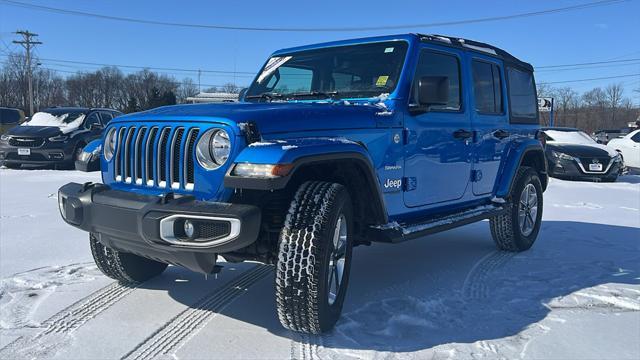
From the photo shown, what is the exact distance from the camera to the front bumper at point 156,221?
268 cm

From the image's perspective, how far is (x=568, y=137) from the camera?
46.9 ft

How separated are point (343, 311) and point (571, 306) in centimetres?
166

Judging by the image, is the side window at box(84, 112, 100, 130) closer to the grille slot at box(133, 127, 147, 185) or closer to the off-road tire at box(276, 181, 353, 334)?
the grille slot at box(133, 127, 147, 185)

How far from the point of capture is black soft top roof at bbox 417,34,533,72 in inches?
174

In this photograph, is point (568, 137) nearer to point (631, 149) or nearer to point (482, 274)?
point (631, 149)

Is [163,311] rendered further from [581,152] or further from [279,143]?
[581,152]

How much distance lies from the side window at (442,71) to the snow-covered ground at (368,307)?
1471mm

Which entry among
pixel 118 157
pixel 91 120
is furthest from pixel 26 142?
pixel 118 157

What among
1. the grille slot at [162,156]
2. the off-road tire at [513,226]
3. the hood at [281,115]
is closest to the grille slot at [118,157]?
the hood at [281,115]

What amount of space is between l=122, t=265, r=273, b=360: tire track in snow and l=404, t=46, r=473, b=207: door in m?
1.46

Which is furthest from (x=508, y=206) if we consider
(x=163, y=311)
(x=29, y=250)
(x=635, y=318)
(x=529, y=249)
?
(x=29, y=250)

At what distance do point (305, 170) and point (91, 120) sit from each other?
1169 centimetres

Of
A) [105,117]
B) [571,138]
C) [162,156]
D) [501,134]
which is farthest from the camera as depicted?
[571,138]

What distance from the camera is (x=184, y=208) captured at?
8.90 ft
